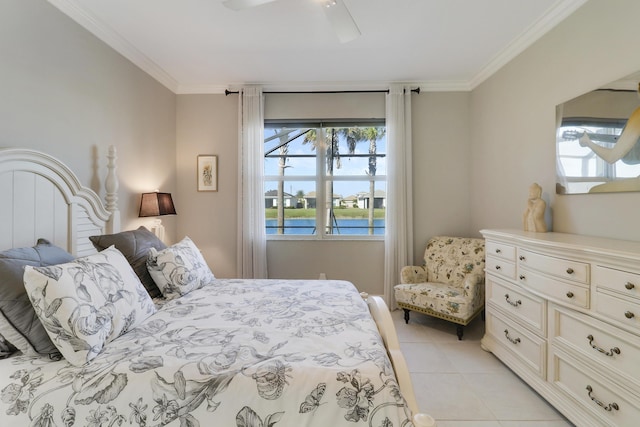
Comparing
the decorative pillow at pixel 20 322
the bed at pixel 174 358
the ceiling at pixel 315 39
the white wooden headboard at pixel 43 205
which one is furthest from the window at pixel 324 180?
the decorative pillow at pixel 20 322

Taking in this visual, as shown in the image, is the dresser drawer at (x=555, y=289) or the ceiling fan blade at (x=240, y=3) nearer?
the dresser drawer at (x=555, y=289)

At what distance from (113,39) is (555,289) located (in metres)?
3.81

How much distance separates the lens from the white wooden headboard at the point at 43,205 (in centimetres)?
159

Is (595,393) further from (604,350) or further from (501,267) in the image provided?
(501,267)

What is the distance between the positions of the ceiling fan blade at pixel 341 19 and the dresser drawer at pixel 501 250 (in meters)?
1.95

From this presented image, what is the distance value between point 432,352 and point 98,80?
3624mm

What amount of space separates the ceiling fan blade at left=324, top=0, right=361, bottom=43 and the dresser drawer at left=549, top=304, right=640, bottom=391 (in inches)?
87.8

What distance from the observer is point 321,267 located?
3643 mm

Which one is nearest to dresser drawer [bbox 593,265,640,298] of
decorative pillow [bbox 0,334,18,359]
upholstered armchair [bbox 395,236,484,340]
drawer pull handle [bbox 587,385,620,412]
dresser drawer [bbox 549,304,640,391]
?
dresser drawer [bbox 549,304,640,391]

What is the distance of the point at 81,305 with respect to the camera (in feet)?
3.82

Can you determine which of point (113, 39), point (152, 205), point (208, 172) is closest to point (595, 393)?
point (152, 205)

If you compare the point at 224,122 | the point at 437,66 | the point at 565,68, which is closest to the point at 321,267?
the point at 224,122

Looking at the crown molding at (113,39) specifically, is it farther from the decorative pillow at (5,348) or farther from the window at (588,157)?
the window at (588,157)

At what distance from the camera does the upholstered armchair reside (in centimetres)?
271
